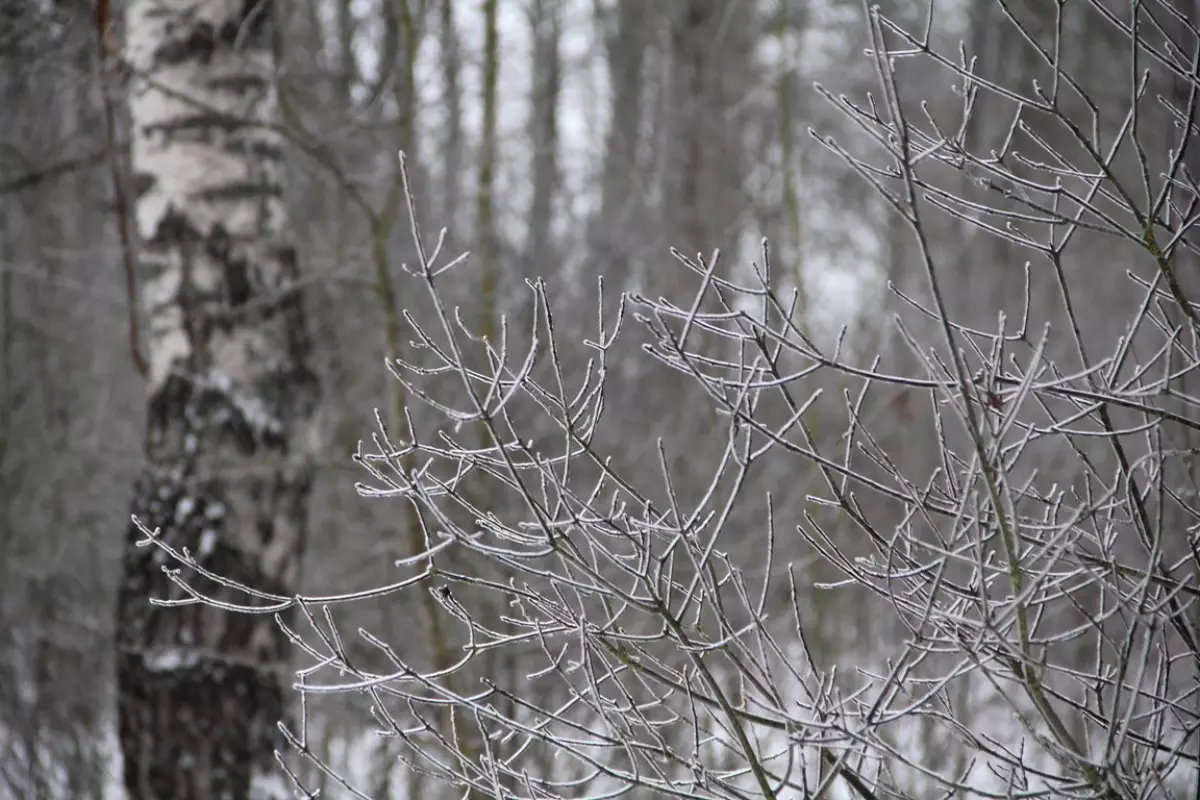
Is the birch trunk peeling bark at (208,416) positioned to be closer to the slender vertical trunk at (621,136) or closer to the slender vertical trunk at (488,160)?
the slender vertical trunk at (488,160)

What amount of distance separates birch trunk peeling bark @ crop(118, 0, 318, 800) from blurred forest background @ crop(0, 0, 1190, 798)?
0.52 m

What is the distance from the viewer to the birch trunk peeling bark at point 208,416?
316 cm

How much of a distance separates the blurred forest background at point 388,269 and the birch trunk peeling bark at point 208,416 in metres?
0.52

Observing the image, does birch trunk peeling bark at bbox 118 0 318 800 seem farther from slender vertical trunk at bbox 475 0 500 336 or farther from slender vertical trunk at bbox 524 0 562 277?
slender vertical trunk at bbox 524 0 562 277

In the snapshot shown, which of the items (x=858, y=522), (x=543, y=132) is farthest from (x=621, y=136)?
(x=858, y=522)

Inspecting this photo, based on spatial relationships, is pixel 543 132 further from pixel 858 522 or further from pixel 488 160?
pixel 858 522

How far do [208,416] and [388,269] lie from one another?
142 cm

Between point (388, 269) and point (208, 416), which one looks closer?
point (208, 416)

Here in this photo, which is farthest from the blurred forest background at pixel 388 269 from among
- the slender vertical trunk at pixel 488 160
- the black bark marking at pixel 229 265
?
the black bark marking at pixel 229 265

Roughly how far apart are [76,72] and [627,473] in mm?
3219

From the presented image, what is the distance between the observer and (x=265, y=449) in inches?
129

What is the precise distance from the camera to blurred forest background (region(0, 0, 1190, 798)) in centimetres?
513

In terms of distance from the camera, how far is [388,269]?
14.7 ft

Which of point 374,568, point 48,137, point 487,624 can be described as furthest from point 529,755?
point 48,137
